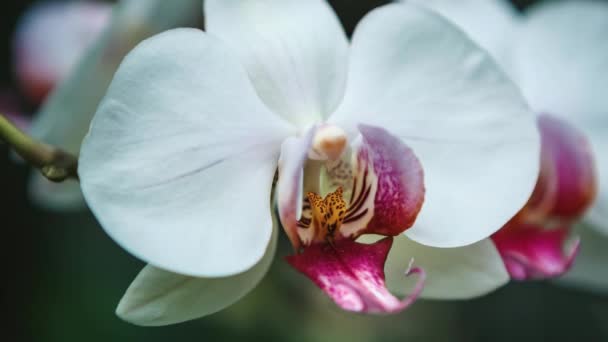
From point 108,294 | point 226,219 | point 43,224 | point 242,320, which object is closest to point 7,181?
point 43,224

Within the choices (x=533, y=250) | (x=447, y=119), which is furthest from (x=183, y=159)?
(x=533, y=250)

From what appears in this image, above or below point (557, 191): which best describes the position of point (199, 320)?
below

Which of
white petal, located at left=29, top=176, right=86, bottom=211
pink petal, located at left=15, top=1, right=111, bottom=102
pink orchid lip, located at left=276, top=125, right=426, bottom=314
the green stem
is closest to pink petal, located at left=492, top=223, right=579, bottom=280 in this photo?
pink orchid lip, located at left=276, top=125, right=426, bottom=314

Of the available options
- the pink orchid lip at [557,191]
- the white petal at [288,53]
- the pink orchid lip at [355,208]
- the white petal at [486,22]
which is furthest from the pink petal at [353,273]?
the white petal at [486,22]

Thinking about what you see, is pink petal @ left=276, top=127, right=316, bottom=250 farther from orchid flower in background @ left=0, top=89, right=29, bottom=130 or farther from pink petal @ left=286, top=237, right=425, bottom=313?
orchid flower in background @ left=0, top=89, right=29, bottom=130

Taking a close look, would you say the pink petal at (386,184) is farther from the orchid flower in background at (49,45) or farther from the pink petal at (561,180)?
the orchid flower in background at (49,45)

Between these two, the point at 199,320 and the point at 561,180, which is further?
the point at 199,320

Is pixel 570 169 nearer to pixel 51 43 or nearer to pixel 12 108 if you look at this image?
pixel 51 43

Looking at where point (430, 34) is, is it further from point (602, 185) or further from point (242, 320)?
point (242, 320)
